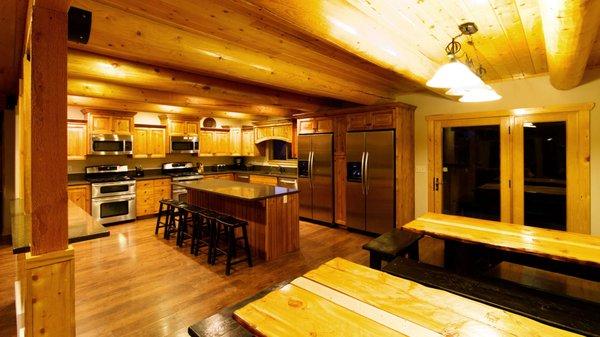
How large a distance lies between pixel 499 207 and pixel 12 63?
6.29 meters

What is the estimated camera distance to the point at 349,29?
2.09 m

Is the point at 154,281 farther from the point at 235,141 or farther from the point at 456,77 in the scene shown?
the point at 235,141

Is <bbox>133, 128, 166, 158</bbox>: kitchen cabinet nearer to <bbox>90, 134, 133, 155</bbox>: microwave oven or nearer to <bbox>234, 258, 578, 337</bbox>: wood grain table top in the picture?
<bbox>90, 134, 133, 155</bbox>: microwave oven

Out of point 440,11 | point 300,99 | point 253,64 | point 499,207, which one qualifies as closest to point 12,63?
point 253,64

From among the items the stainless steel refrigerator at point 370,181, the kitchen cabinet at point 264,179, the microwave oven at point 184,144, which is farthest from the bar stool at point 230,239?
the microwave oven at point 184,144

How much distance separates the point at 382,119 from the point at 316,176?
165cm

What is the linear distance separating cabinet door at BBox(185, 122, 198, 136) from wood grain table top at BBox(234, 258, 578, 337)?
614cm

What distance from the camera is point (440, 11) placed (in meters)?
2.12

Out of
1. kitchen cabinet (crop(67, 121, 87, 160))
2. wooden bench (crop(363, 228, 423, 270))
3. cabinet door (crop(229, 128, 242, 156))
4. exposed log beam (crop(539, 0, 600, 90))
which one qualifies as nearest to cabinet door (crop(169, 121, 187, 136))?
cabinet door (crop(229, 128, 242, 156))

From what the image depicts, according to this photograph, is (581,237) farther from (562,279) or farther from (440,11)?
(440,11)

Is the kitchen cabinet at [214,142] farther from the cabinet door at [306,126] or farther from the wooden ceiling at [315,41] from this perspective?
the wooden ceiling at [315,41]

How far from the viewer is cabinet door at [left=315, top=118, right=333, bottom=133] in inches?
220

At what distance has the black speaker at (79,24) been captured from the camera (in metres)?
1.86

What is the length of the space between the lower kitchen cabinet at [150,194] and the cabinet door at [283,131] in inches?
102
